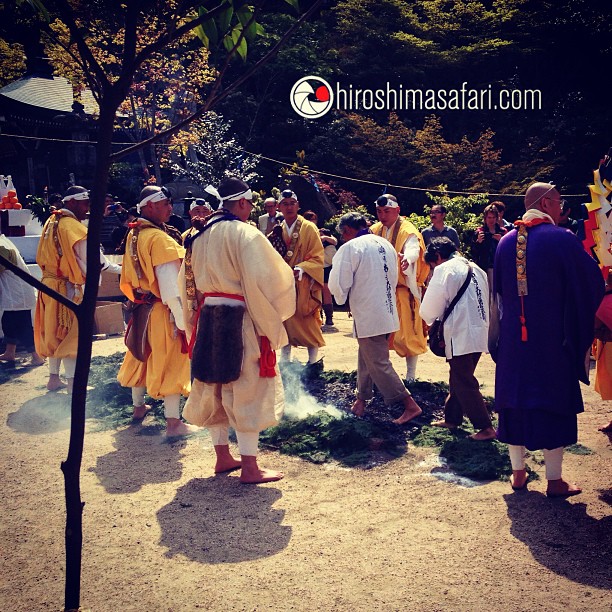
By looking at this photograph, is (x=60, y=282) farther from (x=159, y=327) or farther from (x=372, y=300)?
(x=372, y=300)

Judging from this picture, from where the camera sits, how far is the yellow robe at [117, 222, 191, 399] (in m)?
6.02

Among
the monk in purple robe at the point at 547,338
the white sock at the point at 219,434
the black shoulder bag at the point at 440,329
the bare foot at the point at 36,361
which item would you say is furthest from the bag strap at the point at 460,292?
the bare foot at the point at 36,361

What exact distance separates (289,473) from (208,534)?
1111 millimetres

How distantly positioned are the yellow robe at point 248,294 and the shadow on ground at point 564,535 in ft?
5.59

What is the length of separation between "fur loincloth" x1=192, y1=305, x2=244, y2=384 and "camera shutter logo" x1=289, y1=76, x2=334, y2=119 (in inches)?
640

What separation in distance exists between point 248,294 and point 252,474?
1216 mm

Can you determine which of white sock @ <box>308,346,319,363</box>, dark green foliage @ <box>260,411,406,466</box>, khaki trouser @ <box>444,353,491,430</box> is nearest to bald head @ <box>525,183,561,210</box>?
khaki trouser @ <box>444,353,491,430</box>

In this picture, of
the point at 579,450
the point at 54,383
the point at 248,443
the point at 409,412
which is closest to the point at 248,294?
the point at 248,443

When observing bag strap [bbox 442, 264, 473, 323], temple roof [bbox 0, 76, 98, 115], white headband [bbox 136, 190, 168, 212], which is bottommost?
bag strap [bbox 442, 264, 473, 323]

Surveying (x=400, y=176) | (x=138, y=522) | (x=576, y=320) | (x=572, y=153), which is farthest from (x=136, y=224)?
(x=572, y=153)

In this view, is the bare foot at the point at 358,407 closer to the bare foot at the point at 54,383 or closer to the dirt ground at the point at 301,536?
the dirt ground at the point at 301,536

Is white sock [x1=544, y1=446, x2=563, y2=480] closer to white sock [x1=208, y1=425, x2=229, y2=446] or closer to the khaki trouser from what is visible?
the khaki trouser

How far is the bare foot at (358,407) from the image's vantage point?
6.45m

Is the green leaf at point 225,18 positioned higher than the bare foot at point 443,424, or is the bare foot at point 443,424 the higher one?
the green leaf at point 225,18
